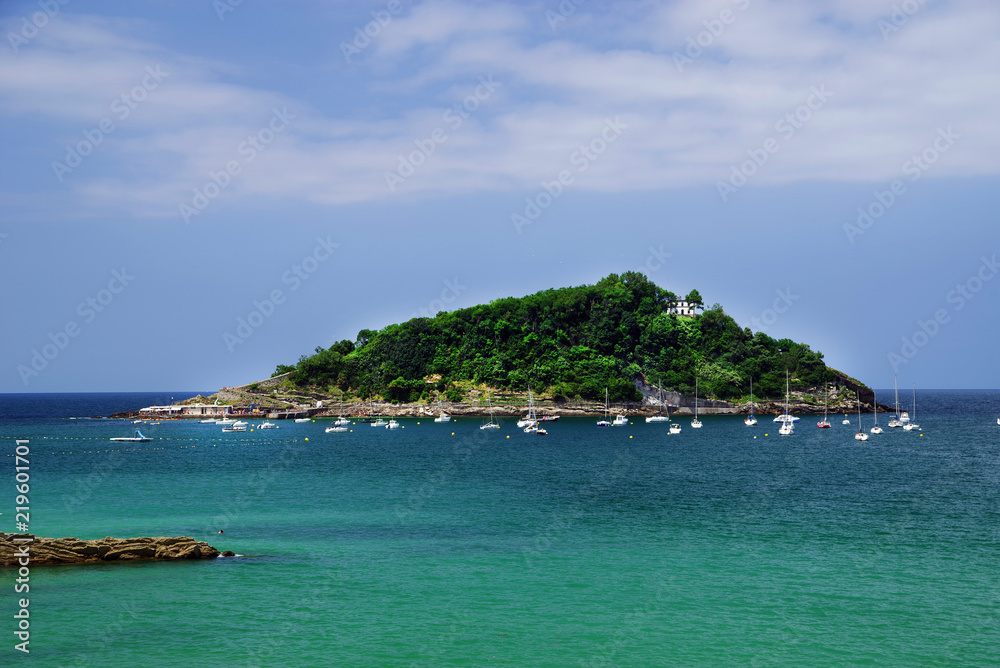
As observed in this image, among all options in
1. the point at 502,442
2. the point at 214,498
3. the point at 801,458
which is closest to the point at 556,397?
the point at 502,442

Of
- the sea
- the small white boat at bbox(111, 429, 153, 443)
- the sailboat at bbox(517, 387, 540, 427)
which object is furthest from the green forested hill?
the sea

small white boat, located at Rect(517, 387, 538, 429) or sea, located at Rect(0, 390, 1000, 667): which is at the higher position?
small white boat, located at Rect(517, 387, 538, 429)

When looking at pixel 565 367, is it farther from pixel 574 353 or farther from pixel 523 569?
pixel 523 569

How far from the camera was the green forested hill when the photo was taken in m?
168

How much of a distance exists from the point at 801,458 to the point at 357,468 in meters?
45.5

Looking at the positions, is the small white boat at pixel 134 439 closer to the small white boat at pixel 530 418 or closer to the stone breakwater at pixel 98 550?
the small white boat at pixel 530 418

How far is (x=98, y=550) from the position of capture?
3147cm

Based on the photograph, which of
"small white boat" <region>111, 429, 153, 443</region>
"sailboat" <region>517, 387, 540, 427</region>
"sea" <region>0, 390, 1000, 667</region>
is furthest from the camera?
"sailboat" <region>517, 387, 540, 427</region>

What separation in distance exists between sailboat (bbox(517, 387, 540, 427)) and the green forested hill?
6746mm

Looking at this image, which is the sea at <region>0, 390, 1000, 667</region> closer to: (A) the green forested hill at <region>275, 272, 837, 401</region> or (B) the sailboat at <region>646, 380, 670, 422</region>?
(B) the sailboat at <region>646, 380, 670, 422</region>

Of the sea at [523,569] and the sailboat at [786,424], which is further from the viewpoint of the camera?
the sailboat at [786,424]

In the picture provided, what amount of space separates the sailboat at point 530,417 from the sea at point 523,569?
53666 millimetres

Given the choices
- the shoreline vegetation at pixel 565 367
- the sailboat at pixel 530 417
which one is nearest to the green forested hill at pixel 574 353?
the shoreline vegetation at pixel 565 367

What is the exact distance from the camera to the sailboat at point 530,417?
415ft
